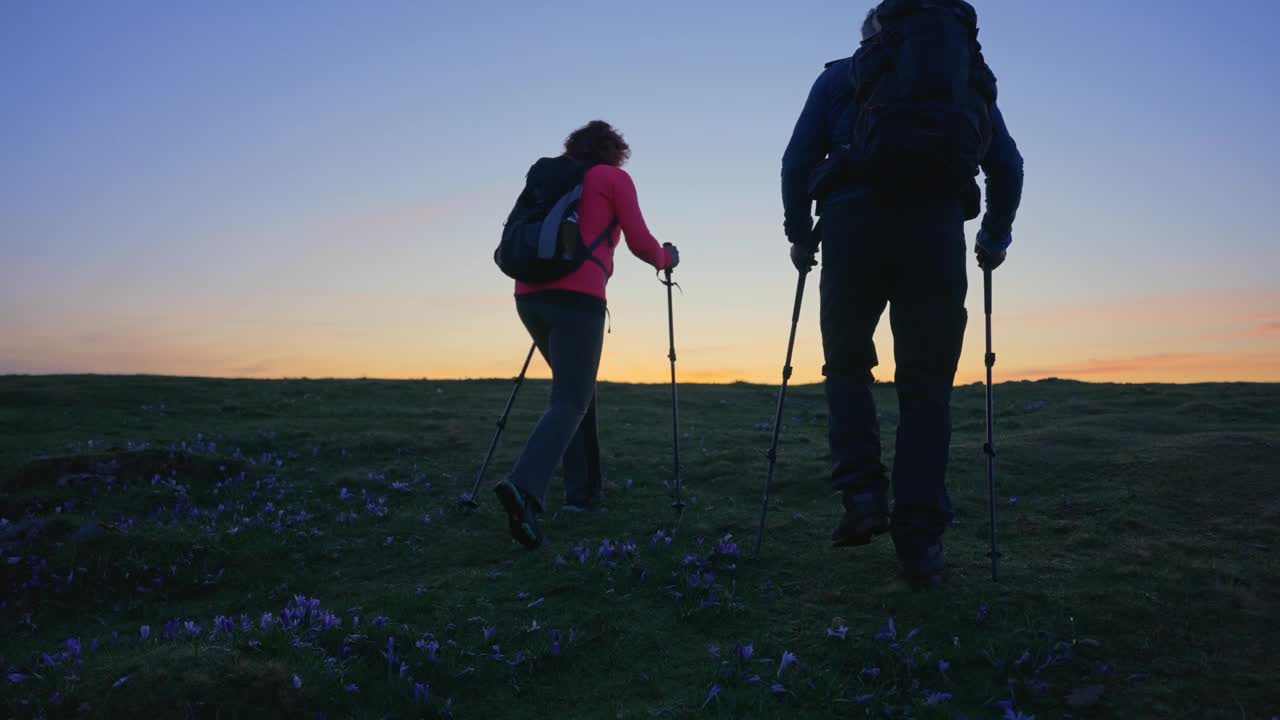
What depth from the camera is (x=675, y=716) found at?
4.79m

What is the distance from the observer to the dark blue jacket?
6.48 m

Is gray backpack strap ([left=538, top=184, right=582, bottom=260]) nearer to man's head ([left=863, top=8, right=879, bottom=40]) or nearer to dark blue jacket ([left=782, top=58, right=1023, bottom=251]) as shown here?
dark blue jacket ([left=782, top=58, right=1023, bottom=251])

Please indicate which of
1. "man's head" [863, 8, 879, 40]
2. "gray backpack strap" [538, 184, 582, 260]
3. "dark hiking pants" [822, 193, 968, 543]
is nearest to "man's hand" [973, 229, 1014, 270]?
"dark hiking pants" [822, 193, 968, 543]

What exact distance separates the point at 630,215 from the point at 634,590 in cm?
381

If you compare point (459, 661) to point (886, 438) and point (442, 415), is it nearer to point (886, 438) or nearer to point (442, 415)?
point (886, 438)

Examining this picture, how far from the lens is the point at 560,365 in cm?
823

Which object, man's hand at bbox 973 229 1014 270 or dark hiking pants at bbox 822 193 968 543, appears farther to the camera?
man's hand at bbox 973 229 1014 270

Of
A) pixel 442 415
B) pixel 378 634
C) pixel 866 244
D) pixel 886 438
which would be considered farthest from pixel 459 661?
pixel 442 415

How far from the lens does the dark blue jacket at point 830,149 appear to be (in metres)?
6.48

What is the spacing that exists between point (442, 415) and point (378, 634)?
44.7 ft

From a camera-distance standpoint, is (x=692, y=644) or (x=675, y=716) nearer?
(x=675, y=716)

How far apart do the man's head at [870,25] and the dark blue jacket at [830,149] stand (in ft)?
0.84

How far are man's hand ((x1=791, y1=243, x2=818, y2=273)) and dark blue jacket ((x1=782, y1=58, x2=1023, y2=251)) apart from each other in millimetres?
280

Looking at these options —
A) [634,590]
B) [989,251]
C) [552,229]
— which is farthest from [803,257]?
[634,590]
